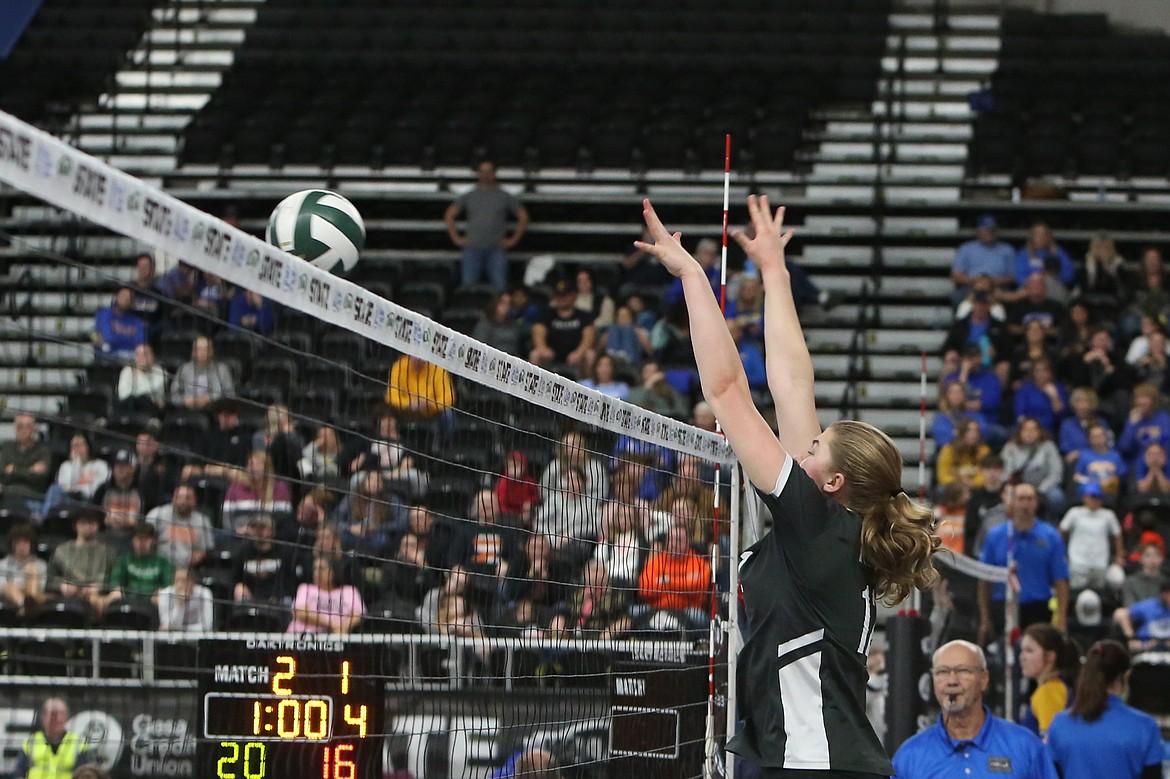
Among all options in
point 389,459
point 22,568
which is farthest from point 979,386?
point 389,459

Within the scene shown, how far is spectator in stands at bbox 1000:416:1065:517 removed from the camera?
14351 mm

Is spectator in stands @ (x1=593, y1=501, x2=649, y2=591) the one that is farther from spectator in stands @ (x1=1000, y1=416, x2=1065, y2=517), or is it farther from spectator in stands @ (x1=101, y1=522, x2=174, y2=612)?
spectator in stands @ (x1=1000, y1=416, x2=1065, y2=517)

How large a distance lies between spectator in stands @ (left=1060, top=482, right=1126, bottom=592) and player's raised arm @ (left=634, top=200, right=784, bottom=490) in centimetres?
1010

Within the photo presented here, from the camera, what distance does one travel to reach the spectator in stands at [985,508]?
13391mm

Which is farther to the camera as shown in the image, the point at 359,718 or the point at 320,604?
the point at 320,604

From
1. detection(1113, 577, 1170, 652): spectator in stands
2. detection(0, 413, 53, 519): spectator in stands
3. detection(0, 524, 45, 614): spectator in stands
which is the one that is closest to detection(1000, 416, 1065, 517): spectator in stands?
detection(1113, 577, 1170, 652): spectator in stands

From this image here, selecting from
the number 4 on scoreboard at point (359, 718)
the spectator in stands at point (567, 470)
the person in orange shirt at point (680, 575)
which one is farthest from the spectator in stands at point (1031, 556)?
the number 4 on scoreboard at point (359, 718)

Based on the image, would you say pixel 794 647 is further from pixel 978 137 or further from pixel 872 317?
pixel 978 137

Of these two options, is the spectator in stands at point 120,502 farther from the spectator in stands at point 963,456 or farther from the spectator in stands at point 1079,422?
the spectator in stands at point 1079,422

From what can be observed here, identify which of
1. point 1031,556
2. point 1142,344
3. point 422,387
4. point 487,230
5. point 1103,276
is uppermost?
point 487,230

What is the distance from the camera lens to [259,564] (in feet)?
23.4

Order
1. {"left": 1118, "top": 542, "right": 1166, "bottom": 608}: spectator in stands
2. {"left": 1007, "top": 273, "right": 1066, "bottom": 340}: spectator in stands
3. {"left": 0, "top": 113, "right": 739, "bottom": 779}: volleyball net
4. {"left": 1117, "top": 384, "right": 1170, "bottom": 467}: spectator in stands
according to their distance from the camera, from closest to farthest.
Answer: {"left": 0, "top": 113, "right": 739, "bottom": 779}: volleyball net < {"left": 1118, "top": 542, "right": 1166, "bottom": 608}: spectator in stands < {"left": 1117, "top": 384, "right": 1170, "bottom": 467}: spectator in stands < {"left": 1007, "top": 273, "right": 1066, "bottom": 340}: spectator in stands

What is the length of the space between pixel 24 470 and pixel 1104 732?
5.26m

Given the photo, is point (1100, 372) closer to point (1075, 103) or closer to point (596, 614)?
point (1075, 103)
